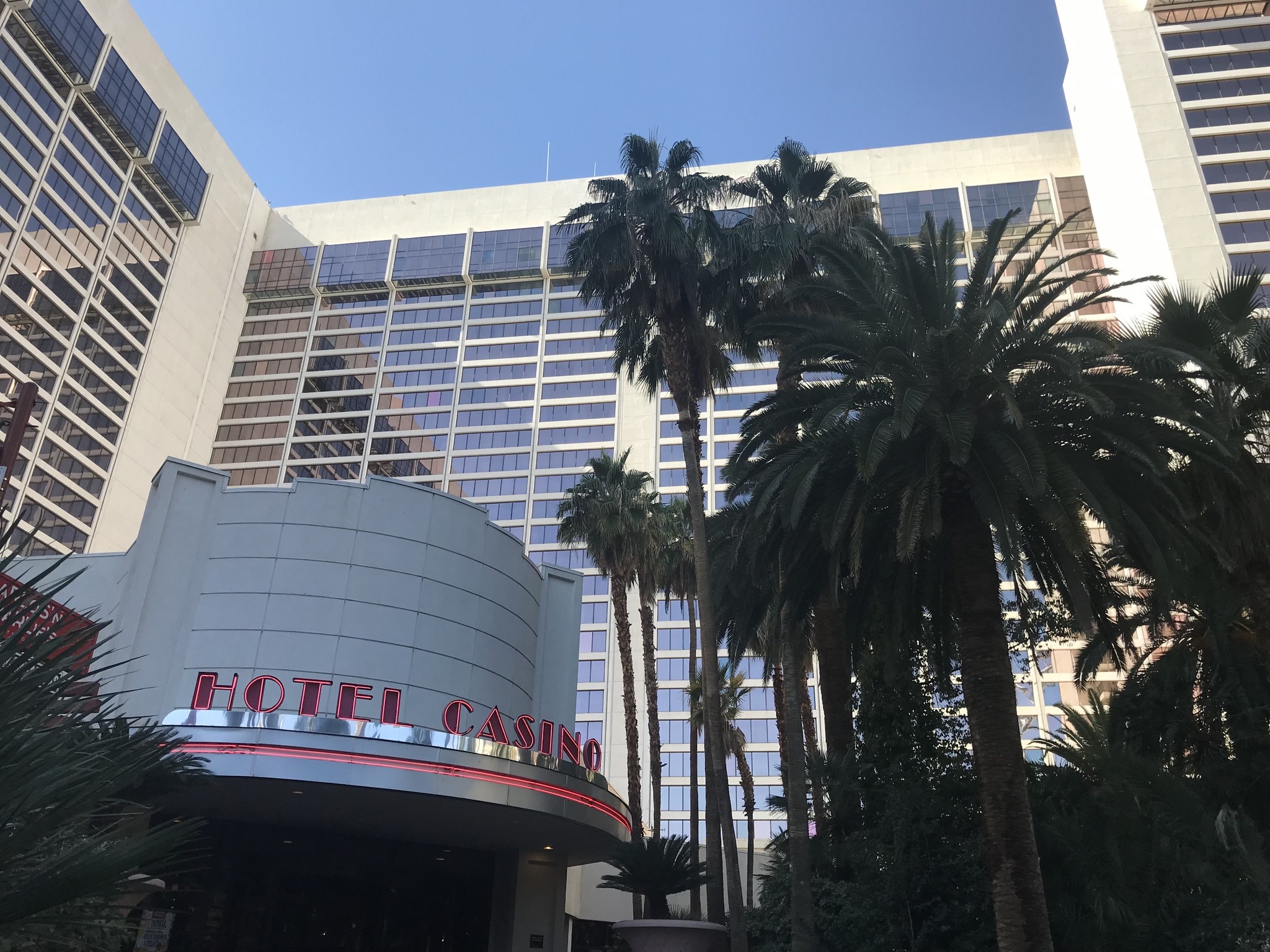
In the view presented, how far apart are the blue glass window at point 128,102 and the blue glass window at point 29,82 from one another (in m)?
5.01

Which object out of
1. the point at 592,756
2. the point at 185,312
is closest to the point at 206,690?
the point at 592,756

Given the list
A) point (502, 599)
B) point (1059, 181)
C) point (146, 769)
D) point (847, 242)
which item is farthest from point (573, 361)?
point (146, 769)

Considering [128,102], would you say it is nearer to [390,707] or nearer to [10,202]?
[10,202]

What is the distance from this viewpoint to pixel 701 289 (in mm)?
30688

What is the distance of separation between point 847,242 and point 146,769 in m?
25.6

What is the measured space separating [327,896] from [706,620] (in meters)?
17.9

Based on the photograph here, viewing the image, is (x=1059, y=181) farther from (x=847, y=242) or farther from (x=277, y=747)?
(x=277, y=747)

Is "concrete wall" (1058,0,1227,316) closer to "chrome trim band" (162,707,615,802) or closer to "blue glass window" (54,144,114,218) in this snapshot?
"chrome trim band" (162,707,615,802)

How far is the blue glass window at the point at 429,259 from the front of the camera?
363 feet

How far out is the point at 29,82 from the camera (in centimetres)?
7962

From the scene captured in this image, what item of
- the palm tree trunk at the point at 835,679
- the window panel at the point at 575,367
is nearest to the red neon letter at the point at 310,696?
the palm tree trunk at the point at 835,679

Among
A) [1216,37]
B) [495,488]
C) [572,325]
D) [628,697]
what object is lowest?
[628,697]

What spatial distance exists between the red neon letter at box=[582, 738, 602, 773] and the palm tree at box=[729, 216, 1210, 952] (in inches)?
646

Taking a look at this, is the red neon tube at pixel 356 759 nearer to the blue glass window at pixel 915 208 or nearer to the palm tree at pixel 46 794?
the palm tree at pixel 46 794
